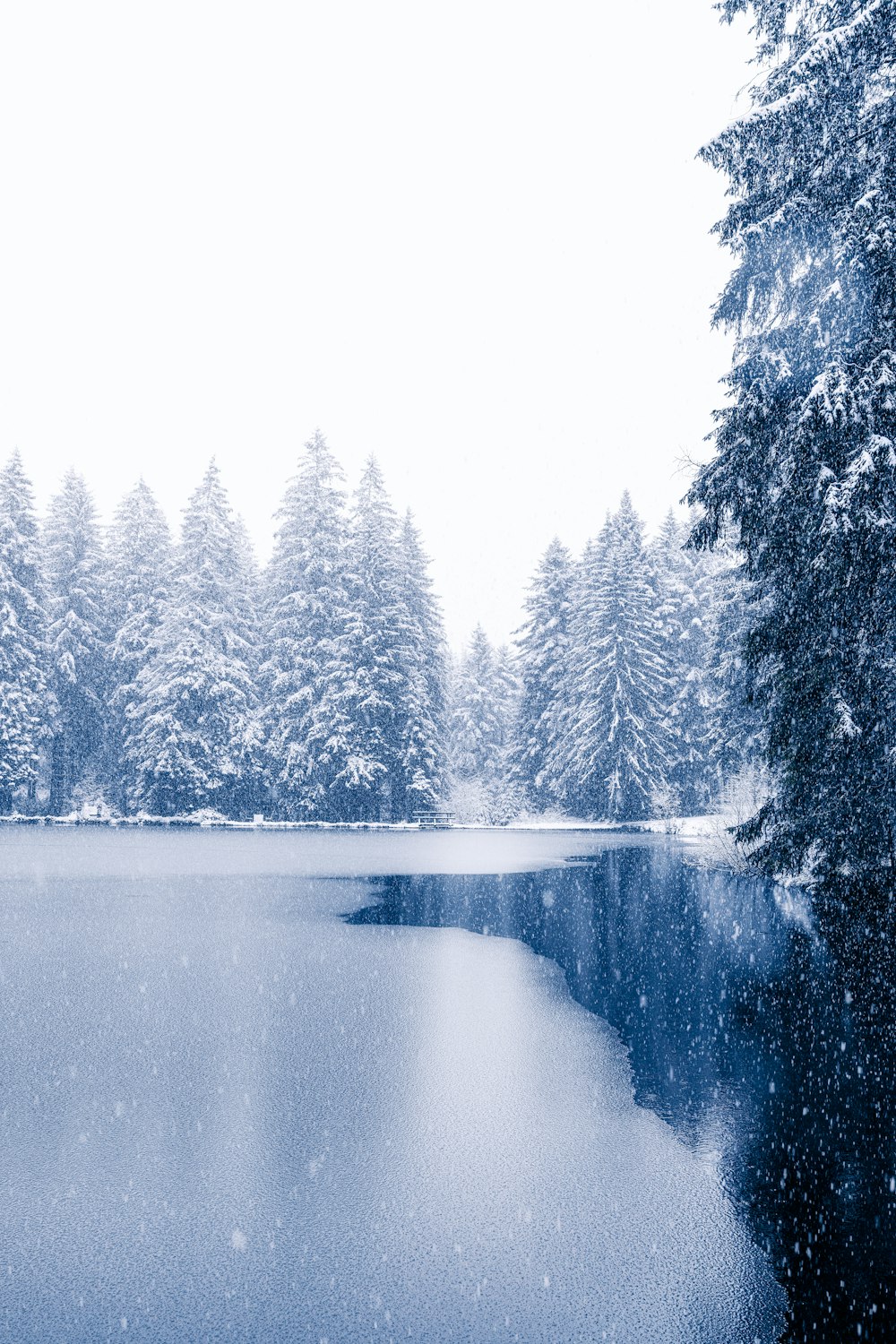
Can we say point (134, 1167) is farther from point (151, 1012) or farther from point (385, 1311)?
point (151, 1012)

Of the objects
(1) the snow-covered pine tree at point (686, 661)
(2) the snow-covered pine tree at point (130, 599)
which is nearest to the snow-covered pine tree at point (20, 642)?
(2) the snow-covered pine tree at point (130, 599)

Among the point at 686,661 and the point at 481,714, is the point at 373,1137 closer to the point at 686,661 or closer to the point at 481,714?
the point at 686,661

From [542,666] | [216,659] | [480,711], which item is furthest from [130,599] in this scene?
[480,711]

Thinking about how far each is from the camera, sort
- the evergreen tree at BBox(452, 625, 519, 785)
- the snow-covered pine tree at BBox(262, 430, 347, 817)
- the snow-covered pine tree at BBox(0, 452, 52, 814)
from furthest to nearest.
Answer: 1. the evergreen tree at BBox(452, 625, 519, 785)
2. the snow-covered pine tree at BBox(262, 430, 347, 817)
3. the snow-covered pine tree at BBox(0, 452, 52, 814)

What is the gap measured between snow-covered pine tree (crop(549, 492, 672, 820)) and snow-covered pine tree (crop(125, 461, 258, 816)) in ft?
53.8

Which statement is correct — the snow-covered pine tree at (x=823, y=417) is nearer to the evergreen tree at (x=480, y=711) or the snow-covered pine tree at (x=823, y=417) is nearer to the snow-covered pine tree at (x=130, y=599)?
the snow-covered pine tree at (x=130, y=599)

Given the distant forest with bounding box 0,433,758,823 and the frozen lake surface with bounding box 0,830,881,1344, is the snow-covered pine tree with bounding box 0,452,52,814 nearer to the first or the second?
the distant forest with bounding box 0,433,758,823

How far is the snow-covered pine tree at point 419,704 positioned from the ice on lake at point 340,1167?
35.7 m

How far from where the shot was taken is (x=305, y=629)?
153ft

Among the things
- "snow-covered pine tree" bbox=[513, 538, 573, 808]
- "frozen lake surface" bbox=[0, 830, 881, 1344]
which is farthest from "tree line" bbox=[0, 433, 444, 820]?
"frozen lake surface" bbox=[0, 830, 881, 1344]

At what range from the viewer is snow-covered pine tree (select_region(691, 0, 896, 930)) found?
11.7 metres

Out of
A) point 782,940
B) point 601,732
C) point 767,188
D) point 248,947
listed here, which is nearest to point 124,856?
point 248,947

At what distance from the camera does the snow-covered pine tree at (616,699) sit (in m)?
49.1

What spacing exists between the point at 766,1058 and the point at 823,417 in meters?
7.49
